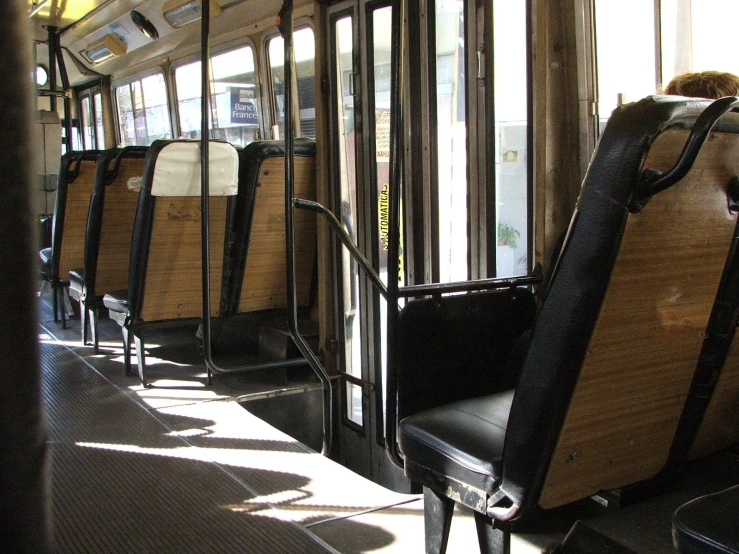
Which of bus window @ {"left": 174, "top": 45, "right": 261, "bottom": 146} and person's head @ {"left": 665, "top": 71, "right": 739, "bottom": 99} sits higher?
bus window @ {"left": 174, "top": 45, "right": 261, "bottom": 146}

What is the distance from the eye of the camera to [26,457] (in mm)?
468

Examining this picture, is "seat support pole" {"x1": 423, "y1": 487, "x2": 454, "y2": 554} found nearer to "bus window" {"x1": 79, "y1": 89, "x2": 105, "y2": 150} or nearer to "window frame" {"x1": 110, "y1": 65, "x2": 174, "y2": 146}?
"window frame" {"x1": 110, "y1": 65, "x2": 174, "y2": 146}

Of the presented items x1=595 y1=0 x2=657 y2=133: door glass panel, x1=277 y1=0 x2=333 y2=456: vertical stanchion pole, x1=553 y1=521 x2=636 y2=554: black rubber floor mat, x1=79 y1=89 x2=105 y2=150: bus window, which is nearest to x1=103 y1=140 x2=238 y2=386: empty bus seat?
x1=277 y1=0 x2=333 y2=456: vertical stanchion pole

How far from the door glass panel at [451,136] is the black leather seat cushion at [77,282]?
2497 millimetres

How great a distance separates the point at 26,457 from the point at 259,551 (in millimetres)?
1737

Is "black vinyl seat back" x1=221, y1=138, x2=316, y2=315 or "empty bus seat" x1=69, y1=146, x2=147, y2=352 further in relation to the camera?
"empty bus seat" x1=69, y1=146, x2=147, y2=352

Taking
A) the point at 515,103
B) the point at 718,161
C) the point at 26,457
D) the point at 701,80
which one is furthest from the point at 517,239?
the point at 26,457

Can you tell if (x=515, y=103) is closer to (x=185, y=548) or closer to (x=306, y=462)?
(x=306, y=462)

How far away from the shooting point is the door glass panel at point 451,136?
3039 mm

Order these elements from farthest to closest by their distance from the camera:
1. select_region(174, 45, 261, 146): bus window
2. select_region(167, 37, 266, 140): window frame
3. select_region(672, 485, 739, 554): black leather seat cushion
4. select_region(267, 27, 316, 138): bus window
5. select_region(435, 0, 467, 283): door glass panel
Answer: select_region(174, 45, 261, 146): bus window → select_region(167, 37, 266, 140): window frame → select_region(267, 27, 316, 138): bus window → select_region(435, 0, 467, 283): door glass panel → select_region(672, 485, 739, 554): black leather seat cushion

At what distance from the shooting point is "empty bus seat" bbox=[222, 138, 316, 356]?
12.7 feet

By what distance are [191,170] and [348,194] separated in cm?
81

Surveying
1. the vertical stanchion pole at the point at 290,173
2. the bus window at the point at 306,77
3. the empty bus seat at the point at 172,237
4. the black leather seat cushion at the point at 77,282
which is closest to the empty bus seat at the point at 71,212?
the black leather seat cushion at the point at 77,282

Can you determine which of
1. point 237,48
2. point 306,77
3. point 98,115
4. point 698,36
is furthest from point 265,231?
point 98,115
